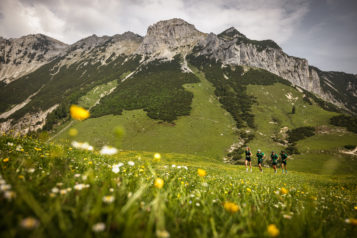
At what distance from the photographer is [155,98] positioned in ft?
504

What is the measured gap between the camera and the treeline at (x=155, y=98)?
416ft

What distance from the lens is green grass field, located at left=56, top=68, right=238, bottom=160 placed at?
84125 mm

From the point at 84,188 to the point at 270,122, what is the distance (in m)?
134

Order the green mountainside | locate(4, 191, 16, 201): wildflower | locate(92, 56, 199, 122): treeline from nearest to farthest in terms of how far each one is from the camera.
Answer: locate(4, 191, 16, 201): wildflower → the green mountainside → locate(92, 56, 199, 122): treeline

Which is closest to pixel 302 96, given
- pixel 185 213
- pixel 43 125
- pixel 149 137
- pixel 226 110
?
pixel 226 110

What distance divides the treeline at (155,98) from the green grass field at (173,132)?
7700mm

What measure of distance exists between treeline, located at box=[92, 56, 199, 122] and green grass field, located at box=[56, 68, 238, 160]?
770 centimetres

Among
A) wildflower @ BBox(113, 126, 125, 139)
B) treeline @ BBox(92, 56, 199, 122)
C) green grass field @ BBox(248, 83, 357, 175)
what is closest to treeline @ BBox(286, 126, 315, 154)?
green grass field @ BBox(248, 83, 357, 175)

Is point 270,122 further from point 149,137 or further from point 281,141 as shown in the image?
point 149,137

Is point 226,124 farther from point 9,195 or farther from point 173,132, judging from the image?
point 9,195

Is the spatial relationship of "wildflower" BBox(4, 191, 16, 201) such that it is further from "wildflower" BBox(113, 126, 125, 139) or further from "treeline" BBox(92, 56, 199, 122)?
"treeline" BBox(92, 56, 199, 122)

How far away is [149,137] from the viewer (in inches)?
3652

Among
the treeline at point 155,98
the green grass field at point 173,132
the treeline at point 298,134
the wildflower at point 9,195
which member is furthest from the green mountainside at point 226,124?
the wildflower at point 9,195

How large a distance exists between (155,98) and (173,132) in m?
64.1
